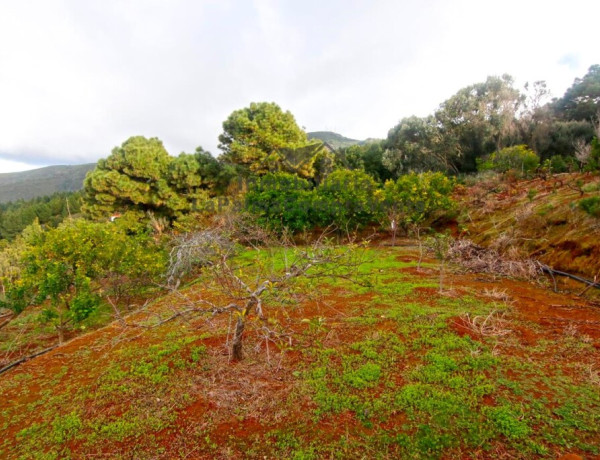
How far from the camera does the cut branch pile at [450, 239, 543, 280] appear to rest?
23.3 ft

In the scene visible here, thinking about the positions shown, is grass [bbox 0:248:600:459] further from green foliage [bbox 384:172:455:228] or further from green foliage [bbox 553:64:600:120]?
green foliage [bbox 553:64:600:120]

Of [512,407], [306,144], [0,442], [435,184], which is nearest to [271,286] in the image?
[512,407]

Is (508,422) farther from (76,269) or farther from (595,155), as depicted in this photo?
(595,155)

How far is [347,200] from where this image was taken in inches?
516

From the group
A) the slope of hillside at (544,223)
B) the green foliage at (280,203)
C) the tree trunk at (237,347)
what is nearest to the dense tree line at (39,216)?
the green foliage at (280,203)

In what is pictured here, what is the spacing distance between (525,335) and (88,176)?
20.4m

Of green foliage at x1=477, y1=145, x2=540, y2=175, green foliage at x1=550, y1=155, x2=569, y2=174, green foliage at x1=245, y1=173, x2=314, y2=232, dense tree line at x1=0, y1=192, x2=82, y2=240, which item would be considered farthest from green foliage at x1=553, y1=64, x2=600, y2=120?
dense tree line at x1=0, y1=192, x2=82, y2=240

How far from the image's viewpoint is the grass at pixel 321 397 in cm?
260

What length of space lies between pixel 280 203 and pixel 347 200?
3107 millimetres

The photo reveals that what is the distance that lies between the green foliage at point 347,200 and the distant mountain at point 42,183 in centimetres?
12218

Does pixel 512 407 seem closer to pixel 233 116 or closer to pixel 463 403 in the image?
pixel 463 403

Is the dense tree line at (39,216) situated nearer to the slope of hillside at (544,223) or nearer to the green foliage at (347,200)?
the green foliage at (347,200)

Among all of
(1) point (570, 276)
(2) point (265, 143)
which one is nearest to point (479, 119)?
(2) point (265, 143)

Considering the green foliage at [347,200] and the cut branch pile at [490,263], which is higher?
the green foliage at [347,200]
